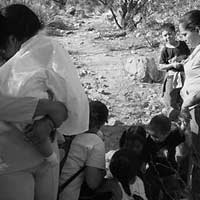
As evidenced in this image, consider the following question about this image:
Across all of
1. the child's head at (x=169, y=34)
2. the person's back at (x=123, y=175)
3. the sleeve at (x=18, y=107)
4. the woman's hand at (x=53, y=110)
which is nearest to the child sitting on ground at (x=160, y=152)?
the person's back at (x=123, y=175)

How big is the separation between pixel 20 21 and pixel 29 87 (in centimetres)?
26

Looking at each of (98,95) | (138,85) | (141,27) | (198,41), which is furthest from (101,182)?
(141,27)

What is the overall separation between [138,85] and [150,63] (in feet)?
1.34

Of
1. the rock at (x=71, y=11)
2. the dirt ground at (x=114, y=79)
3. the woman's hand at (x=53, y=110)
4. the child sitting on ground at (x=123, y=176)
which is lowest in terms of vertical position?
the rock at (x=71, y=11)

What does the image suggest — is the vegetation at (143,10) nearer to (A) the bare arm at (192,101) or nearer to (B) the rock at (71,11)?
(B) the rock at (71,11)

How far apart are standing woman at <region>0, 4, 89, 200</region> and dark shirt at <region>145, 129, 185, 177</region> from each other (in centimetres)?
98

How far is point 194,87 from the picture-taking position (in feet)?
8.35

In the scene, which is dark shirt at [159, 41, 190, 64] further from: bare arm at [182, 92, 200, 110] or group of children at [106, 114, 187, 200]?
bare arm at [182, 92, 200, 110]

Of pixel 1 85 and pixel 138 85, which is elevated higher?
pixel 1 85

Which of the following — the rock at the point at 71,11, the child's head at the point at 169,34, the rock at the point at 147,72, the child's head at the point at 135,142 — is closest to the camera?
the child's head at the point at 135,142

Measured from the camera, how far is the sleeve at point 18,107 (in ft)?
5.16

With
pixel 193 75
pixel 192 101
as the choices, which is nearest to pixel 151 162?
pixel 192 101

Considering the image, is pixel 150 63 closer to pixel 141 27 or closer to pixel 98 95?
pixel 98 95

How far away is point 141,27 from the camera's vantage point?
30.7ft
